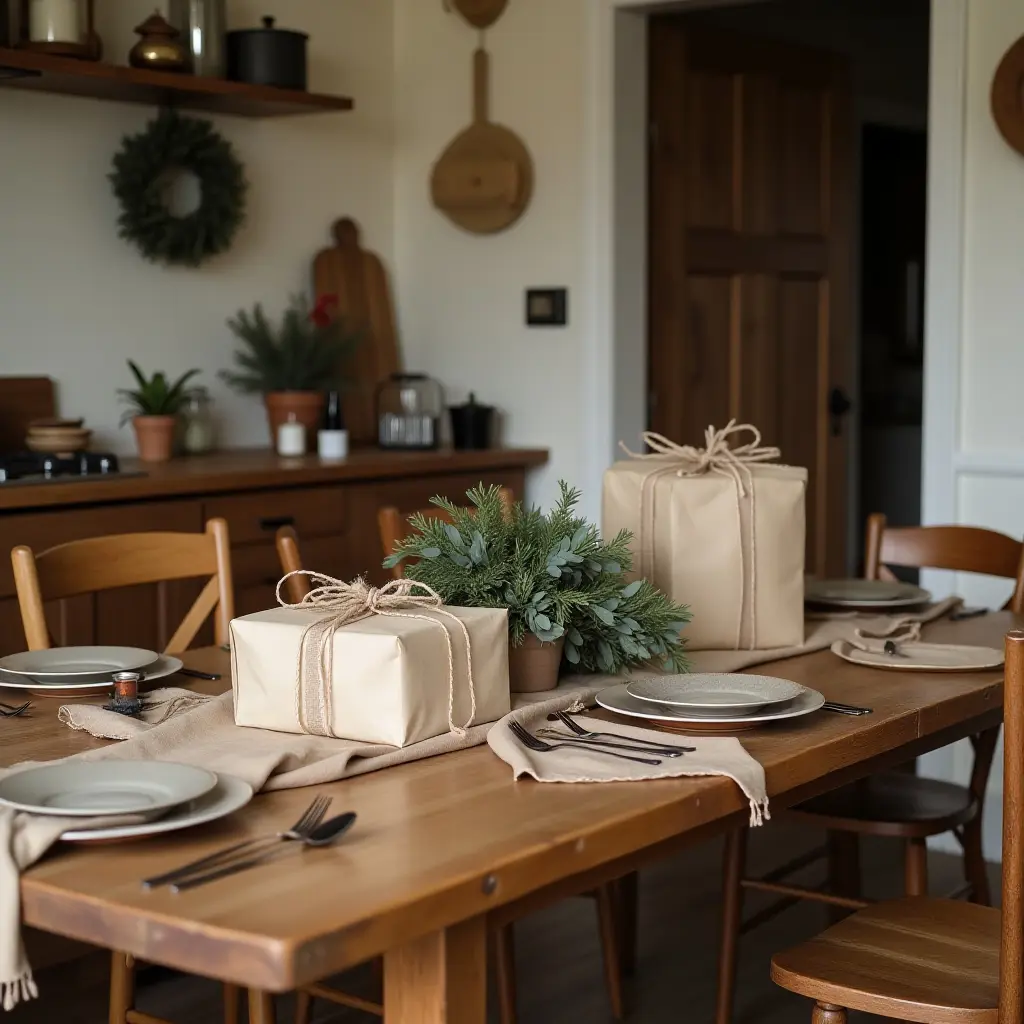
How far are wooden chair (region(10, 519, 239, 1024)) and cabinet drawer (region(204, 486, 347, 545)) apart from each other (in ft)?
3.20

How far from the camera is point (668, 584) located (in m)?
2.12

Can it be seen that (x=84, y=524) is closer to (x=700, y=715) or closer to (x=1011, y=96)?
(x=700, y=715)

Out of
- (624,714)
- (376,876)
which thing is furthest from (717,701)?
(376,876)

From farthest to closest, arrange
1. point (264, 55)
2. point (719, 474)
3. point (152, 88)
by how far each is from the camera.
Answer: point (264, 55), point (152, 88), point (719, 474)

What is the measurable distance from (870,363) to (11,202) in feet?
13.7

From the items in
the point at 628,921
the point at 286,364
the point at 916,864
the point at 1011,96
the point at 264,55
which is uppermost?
the point at 264,55

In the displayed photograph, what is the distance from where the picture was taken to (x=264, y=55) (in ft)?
13.0

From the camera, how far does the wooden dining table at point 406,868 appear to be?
43.6 inches

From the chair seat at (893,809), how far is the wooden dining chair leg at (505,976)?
0.52 meters

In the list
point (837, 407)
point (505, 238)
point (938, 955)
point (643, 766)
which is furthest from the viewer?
point (837, 407)

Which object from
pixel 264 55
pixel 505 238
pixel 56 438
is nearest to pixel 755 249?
pixel 505 238

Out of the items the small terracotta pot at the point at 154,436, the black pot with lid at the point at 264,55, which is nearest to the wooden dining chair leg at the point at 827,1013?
the small terracotta pot at the point at 154,436

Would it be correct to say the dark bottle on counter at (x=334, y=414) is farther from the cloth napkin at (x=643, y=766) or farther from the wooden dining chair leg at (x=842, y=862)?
the cloth napkin at (x=643, y=766)

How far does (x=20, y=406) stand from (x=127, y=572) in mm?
1431
